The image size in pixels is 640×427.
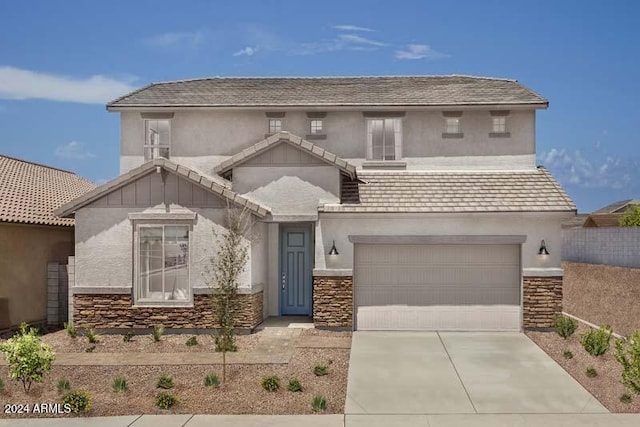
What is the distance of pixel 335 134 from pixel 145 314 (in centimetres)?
795

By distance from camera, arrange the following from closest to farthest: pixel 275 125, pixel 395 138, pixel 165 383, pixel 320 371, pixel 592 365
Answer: pixel 165 383 < pixel 320 371 < pixel 592 365 < pixel 395 138 < pixel 275 125

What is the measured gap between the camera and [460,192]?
16.8 m

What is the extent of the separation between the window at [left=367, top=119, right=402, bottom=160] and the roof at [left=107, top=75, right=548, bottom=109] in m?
0.64

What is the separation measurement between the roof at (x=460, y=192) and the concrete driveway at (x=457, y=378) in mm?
3406

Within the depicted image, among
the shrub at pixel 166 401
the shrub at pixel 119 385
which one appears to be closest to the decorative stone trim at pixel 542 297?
the shrub at pixel 166 401

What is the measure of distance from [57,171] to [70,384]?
15145 millimetres

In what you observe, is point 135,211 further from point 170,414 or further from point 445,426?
point 445,426

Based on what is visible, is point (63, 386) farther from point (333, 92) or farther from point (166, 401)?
point (333, 92)

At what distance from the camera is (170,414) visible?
960cm

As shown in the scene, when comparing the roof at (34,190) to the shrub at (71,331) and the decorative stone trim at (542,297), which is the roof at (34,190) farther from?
the decorative stone trim at (542,297)

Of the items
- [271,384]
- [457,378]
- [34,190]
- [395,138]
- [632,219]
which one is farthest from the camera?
[632,219]

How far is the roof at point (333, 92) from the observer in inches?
741

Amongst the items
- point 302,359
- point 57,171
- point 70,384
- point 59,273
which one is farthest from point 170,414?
point 57,171

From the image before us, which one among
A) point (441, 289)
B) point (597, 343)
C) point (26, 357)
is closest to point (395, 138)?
point (441, 289)
